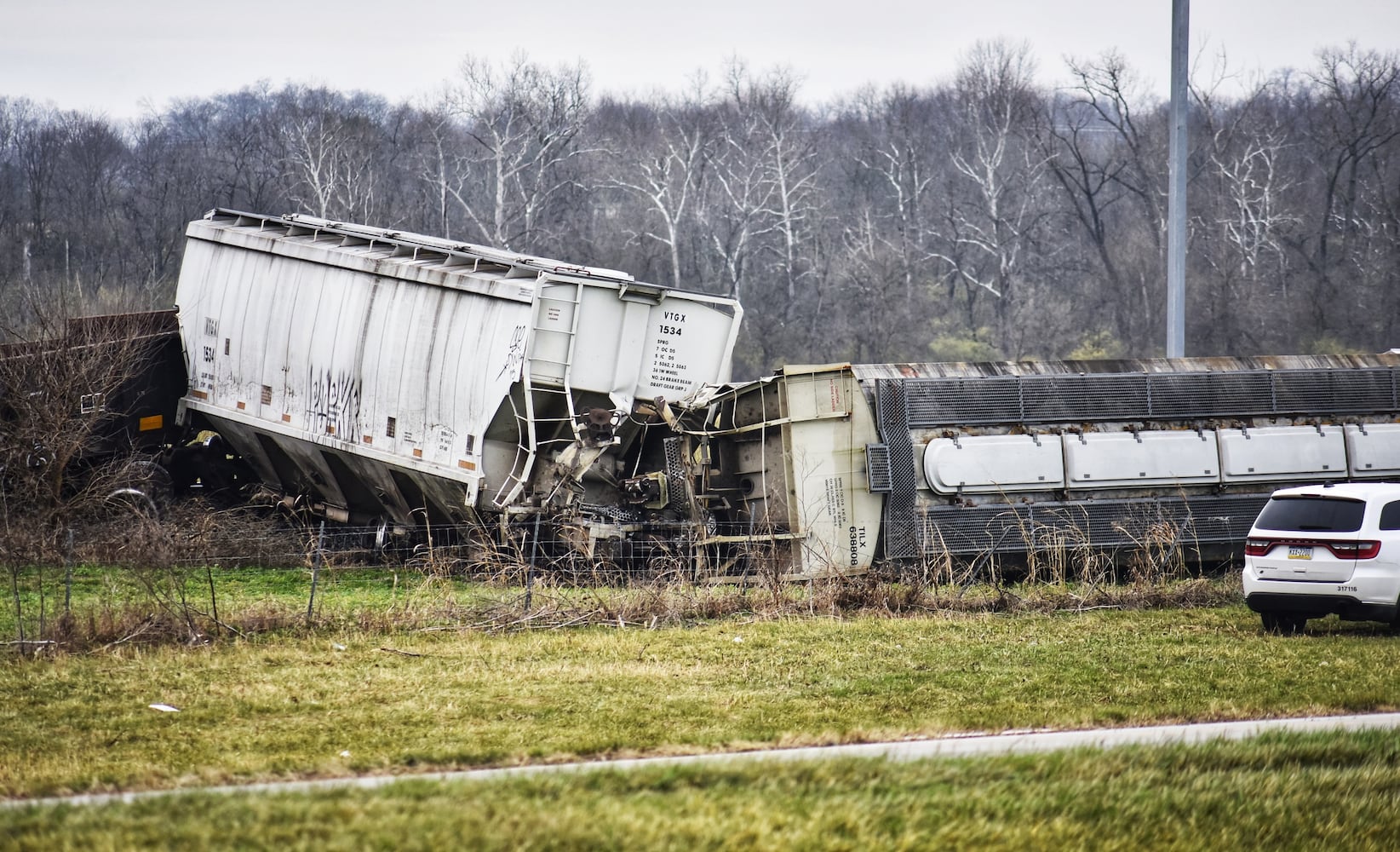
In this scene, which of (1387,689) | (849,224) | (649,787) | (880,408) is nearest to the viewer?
(649,787)

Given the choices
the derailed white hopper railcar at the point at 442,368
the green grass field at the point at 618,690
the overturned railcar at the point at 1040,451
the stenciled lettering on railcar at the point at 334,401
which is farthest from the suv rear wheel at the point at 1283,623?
the stenciled lettering on railcar at the point at 334,401

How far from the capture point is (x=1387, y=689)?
924cm

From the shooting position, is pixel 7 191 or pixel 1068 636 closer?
pixel 1068 636

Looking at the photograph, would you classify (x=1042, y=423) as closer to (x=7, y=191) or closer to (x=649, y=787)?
(x=649, y=787)

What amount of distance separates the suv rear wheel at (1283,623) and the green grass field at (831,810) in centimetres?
504

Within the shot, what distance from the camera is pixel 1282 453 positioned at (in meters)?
16.1

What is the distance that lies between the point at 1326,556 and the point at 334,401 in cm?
1197

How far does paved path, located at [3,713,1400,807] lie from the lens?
648cm

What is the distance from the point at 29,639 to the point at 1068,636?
8.78 meters

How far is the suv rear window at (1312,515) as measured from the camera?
1158 cm

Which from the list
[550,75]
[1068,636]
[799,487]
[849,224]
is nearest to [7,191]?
[550,75]

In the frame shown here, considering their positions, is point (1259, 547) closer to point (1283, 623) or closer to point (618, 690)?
point (1283, 623)

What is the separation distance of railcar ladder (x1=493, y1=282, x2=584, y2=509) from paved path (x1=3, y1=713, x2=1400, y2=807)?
27.5 ft

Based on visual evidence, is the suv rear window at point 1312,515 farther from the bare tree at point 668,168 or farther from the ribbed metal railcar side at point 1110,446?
the bare tree at point 668,168
